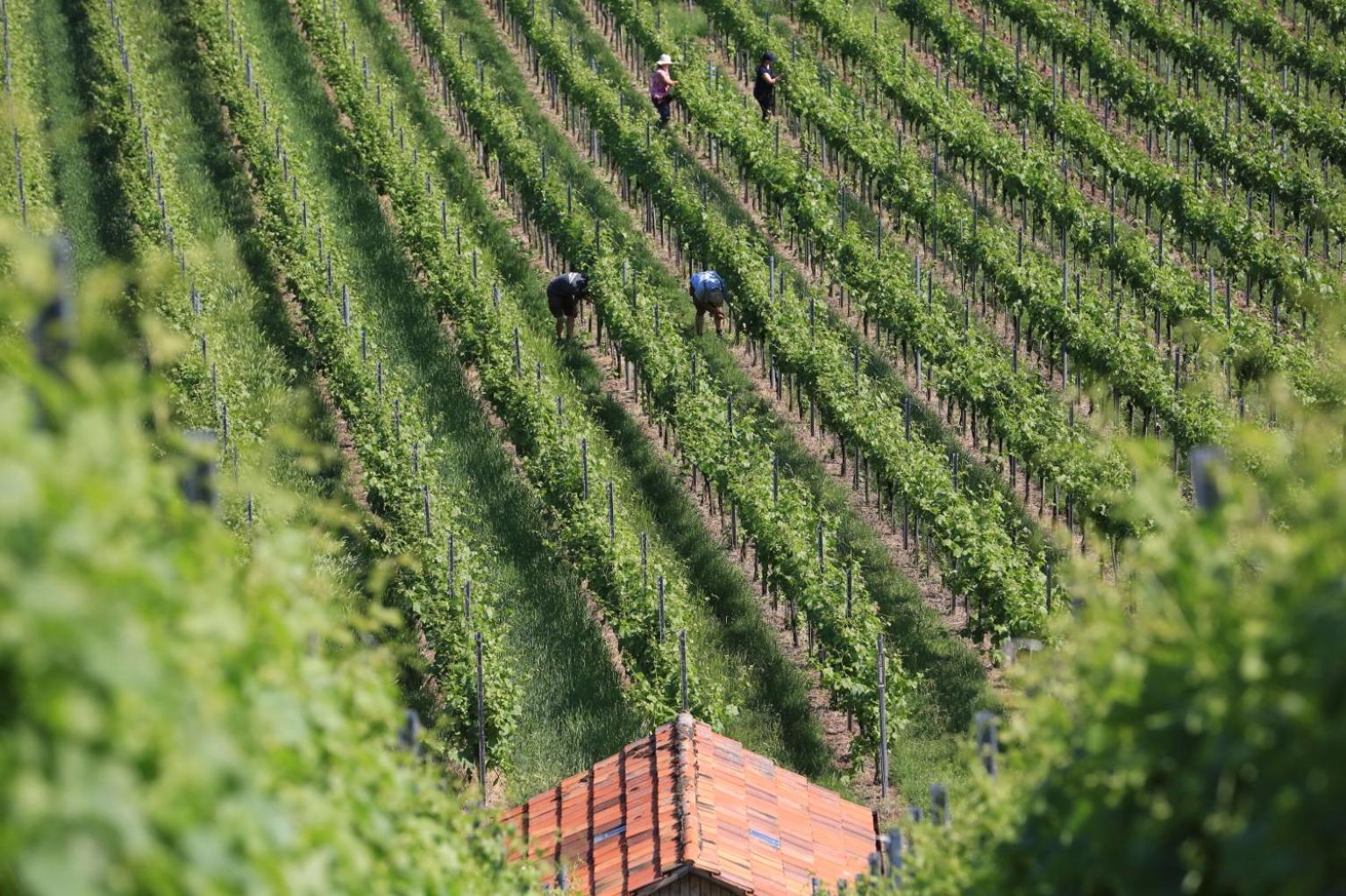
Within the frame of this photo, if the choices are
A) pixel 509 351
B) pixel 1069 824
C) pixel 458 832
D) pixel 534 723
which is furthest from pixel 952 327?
pixel 1069 824

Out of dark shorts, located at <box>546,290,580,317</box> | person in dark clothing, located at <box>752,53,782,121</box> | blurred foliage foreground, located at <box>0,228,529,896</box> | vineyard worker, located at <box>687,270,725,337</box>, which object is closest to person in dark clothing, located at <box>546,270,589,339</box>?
dark shorts, located at <box>546,290,580,317</box>

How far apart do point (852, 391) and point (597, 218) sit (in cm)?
674

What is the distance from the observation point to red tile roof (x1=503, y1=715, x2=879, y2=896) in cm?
1268

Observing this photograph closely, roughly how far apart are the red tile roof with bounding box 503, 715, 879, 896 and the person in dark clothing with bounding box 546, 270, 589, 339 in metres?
9.42

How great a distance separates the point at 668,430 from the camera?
21.6 metres

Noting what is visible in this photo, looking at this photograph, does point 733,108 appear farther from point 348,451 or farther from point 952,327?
point 348,451

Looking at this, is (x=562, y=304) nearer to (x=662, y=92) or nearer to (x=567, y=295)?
(x=567, y=295)

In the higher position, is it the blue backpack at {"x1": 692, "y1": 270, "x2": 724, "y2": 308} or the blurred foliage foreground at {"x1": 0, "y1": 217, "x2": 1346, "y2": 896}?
the blue backpack at {"x1": 692, "y1": 270, "x2": 724, "y2": 308}

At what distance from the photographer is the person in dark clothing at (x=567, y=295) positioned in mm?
22797

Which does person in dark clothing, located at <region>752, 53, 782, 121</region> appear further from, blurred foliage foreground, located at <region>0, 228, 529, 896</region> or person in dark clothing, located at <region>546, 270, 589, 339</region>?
blurred foliage foreground, located at <region>0, 228, 529, 896</region>

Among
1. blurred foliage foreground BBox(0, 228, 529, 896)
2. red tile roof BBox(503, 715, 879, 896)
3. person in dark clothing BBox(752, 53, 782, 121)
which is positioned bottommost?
blurred foliage foreground BBox(0, 228, 529, 896)

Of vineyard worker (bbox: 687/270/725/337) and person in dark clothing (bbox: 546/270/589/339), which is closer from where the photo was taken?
vineyard worker (bbox: 687/270/725/337)

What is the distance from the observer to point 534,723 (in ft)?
55.6

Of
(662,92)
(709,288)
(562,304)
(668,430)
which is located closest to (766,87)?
(662,92)
